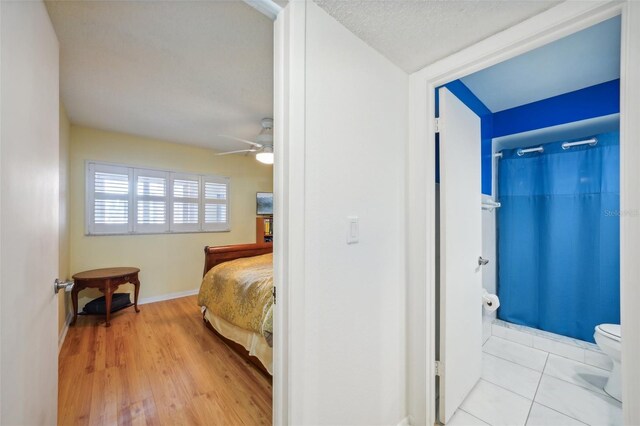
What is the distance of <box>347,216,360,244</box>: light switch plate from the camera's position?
124 centimetres

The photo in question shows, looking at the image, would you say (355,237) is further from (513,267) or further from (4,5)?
(513,267)

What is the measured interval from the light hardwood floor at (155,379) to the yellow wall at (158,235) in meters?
0.86

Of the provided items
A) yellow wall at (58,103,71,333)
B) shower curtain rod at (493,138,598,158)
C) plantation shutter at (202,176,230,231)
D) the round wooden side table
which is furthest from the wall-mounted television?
shower curtain rod at (493,138,598,158)

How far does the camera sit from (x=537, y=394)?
1.84 meters

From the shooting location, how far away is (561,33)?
112 centimetres

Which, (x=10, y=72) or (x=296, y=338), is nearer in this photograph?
(x=10, y=72)

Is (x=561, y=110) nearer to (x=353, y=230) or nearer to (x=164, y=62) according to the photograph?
(x=353, y=230)

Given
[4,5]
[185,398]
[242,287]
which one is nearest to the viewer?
[4,5]

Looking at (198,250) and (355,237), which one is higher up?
(355,237)

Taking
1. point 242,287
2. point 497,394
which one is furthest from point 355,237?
point 497,394

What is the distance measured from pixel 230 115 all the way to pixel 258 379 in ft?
8.34

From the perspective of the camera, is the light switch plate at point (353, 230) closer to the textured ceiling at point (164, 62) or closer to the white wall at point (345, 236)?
the white wall at point (345, 236)

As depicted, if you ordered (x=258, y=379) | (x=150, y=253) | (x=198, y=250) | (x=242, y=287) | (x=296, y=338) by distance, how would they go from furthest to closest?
(x=198, y=250), (x=150, y=253), (x=242, y=287), (x=258, y=379), (x=296, y=338)

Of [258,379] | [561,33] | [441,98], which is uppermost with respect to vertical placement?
[561,33]
